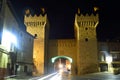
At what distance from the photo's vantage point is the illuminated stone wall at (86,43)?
45.7m

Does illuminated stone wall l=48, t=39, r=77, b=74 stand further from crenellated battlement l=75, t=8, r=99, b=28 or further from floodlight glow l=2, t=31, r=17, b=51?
floodlight glow l=2, t=31, r=17, b=51

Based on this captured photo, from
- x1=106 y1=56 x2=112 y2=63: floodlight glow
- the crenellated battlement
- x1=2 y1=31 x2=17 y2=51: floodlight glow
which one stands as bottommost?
x1=106 y1=56 x2=112 y2=63: floodlight glow

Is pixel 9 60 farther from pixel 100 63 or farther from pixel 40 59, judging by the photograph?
pixel 100 63

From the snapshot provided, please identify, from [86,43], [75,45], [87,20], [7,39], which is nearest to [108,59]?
[86,43]

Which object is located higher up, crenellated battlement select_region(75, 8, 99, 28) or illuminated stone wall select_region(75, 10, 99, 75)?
crenellated battlement select_region(75, 8, 99, 28)

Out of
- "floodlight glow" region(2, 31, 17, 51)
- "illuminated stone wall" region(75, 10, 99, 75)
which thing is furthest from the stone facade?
"floodlight glow" region(2, 31, 17, 51)

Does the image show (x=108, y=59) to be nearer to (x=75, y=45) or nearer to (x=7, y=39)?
(x=75, y=45)

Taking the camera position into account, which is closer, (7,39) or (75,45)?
(7,39)

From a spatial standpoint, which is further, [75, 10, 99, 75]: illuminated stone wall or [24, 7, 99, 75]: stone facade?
[24, 7, 99, 75]: stone facade

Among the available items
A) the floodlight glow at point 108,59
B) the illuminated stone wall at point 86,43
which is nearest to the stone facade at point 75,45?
the illuminated stone wall at point 86,43

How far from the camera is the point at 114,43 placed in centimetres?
5347

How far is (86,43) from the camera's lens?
46969mm

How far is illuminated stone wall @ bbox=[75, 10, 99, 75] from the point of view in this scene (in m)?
45.7

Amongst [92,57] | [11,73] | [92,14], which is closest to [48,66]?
[92,57]
